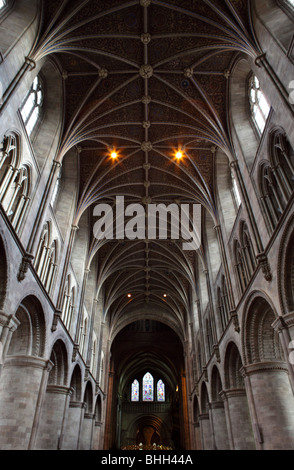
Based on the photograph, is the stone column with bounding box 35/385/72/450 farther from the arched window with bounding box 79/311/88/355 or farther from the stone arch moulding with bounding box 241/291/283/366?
the stone arch moulding with bounding box 241/291/283/366

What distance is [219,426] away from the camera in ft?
63.0

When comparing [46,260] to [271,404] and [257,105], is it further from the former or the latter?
[257,105]

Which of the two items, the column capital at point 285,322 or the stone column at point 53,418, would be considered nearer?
the column capital at point 285,322

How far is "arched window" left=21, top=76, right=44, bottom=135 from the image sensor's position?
47.3 ft

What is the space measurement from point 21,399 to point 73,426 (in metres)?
8.79

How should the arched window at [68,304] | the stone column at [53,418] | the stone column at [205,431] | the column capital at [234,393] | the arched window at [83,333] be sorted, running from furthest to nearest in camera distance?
the stone column at [205,431], the arched window at [83,333], the arched window at [68,304], the column capital at [234,393], the stone column at [53,418]

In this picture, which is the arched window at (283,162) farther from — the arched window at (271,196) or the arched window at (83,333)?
the arched window at (83,333)

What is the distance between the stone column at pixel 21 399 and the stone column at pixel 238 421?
869 cm

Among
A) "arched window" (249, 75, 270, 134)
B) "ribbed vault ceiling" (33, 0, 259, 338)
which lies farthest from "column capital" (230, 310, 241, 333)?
"arched window" (249, 75, 270, 134)

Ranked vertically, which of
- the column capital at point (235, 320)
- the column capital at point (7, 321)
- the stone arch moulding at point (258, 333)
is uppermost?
the column capital at point (235, 320)

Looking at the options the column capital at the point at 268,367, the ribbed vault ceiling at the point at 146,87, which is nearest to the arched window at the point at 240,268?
the column capital at the point at 268,367

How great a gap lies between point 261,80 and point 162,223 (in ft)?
48.5

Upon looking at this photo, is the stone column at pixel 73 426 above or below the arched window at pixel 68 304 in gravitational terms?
below

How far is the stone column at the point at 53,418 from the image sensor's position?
14867 mm
